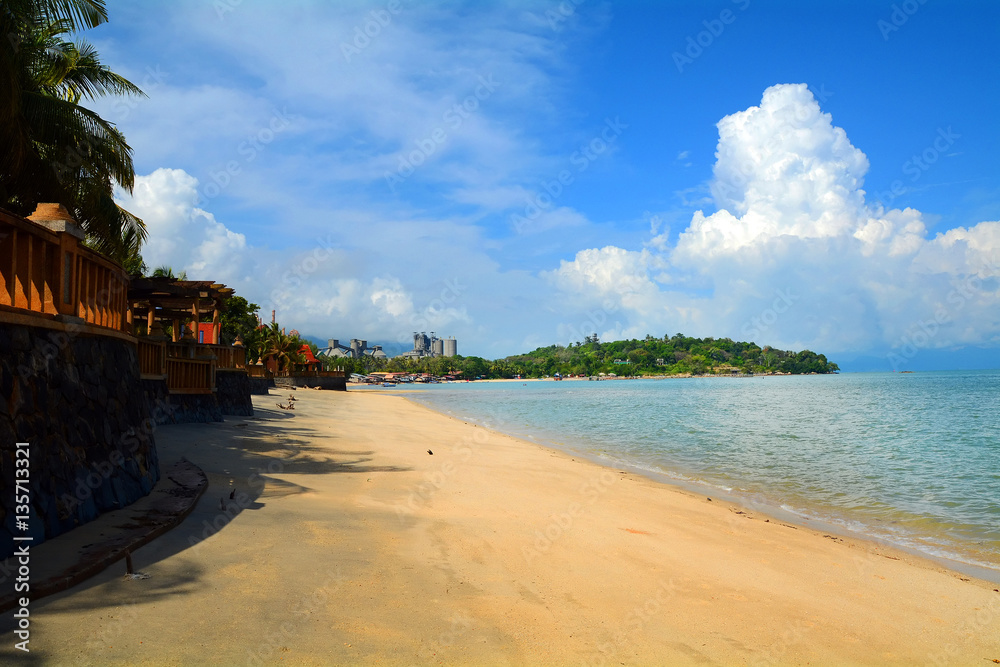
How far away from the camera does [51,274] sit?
6.36m

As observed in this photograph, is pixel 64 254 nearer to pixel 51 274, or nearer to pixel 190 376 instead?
pixel 51 274

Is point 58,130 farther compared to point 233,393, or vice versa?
point 233,393

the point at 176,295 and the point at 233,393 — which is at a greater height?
the point at 176,295

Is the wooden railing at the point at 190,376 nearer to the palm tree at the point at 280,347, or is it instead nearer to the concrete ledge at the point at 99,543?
the concrete ledge at the point at 99,543

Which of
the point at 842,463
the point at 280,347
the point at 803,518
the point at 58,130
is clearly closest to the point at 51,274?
the point at 58,130

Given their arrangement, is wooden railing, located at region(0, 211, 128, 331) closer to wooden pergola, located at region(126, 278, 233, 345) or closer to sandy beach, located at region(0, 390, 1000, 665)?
sandy beach, located at region(0, 390, 1000, 665)

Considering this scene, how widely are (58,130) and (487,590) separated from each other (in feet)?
44.3

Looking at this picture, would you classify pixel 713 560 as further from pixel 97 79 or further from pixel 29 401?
pixel 97 79

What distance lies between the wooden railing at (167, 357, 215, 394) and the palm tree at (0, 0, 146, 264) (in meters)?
3.38

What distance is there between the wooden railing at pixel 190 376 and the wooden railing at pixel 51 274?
9228 millimetres

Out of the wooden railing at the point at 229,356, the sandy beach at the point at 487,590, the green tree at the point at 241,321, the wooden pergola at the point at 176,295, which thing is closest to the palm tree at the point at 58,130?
the wooden pergola at the point at 176,295

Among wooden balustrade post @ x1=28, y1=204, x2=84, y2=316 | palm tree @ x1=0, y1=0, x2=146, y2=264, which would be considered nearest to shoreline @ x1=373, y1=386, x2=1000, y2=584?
wooden balustrade post @ x1=28, y1=204, x2=84, y2=316

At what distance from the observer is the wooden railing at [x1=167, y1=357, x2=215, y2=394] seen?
16.7 metres

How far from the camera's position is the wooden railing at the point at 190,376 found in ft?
54.9
